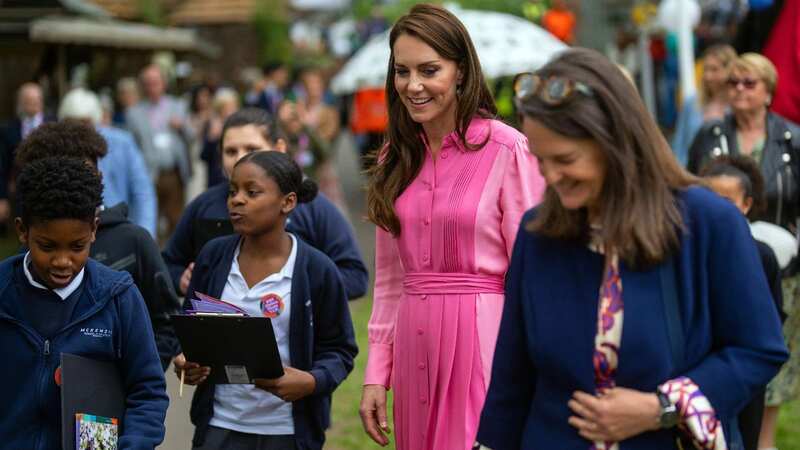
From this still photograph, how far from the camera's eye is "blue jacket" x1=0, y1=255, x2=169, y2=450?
4.02 meters

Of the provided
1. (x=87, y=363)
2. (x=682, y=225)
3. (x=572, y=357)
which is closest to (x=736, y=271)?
(x=682, y=225)

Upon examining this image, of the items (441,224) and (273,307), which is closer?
(441,224)

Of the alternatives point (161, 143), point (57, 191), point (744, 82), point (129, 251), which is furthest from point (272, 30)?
point (57, 191)

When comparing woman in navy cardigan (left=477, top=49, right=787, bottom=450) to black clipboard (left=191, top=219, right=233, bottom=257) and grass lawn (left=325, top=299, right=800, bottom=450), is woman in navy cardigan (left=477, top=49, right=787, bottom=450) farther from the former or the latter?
grass lawn (left=325, top=299, right=800, bottom=450)

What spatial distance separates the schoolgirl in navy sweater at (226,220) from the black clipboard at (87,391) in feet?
5.47

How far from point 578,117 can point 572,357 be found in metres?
0.58

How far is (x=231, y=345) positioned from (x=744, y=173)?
2923mm

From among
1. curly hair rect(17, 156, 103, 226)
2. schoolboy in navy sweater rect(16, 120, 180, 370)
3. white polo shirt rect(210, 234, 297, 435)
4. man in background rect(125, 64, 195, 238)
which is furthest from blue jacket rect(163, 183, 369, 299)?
man in background rect(125, 64, 195, 238)

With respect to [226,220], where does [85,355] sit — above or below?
below

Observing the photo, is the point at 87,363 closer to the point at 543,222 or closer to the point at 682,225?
the point at 543,222

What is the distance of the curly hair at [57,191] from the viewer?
13.3 ft

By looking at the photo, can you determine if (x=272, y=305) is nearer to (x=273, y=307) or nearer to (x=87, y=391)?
(x=273, y=307)

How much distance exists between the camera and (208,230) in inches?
229

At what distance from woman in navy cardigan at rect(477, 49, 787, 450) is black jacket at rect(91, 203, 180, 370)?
7.48ft
